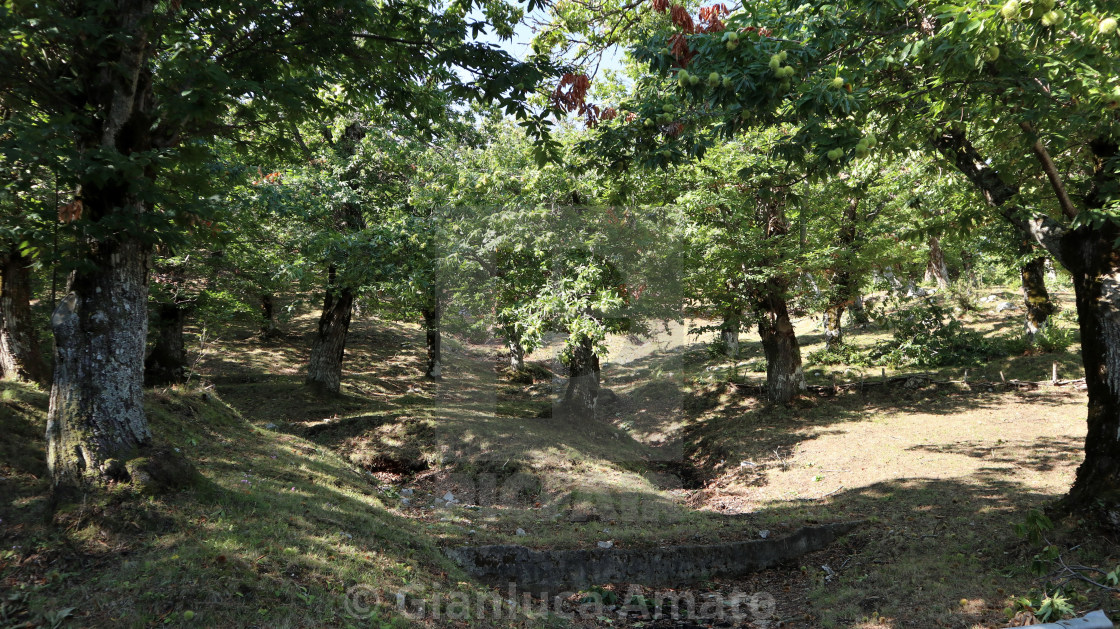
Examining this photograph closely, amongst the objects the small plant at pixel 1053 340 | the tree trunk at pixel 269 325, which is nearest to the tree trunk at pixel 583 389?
the tree trunk at pixel 269 325

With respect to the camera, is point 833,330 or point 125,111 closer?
point 125,111

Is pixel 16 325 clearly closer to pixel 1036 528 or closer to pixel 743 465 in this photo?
pixel 1036 528

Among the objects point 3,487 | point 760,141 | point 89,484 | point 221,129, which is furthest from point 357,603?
point 760,141

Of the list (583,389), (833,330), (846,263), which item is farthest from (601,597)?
(833,330)

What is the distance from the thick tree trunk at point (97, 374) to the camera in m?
5.12

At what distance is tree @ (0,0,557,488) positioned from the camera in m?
4.70

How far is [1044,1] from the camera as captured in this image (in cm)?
346

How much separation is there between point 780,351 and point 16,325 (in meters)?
14.9

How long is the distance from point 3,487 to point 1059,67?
9.00 m

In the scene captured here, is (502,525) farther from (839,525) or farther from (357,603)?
(839,525)

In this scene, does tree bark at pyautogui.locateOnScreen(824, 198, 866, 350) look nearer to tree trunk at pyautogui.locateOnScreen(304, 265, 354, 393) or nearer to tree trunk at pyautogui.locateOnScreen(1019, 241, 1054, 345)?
tree trunk at pyautogui.locateOnScreen(1019, 241, 1054, 345)

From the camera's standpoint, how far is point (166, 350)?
38.2ft

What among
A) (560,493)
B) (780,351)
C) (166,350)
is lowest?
(560,493)

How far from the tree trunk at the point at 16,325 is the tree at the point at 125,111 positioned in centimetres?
315
